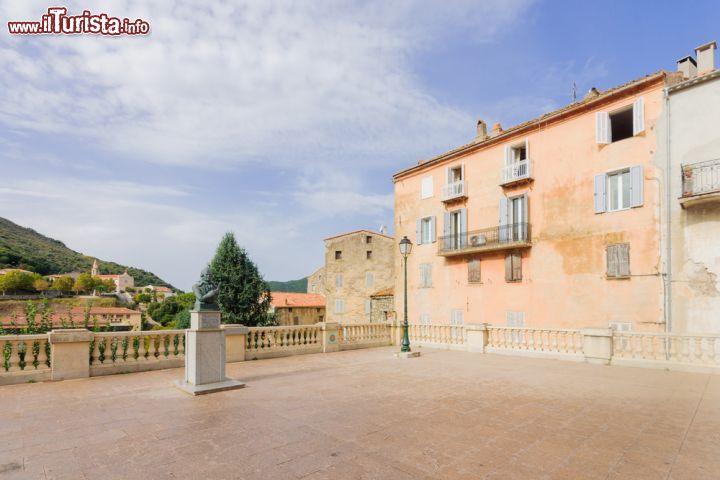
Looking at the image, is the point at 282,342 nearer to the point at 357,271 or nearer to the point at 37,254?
the point at 357,271

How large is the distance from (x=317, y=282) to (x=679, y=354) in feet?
152

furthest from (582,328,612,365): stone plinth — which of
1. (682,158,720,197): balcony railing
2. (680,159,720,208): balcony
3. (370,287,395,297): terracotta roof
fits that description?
(370,287,395,297): terracotta roof

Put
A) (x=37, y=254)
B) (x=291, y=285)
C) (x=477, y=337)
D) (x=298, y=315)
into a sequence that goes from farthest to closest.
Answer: (x=37, y=254) < (x=291, y=285) < (x=298, y=315) < (x=477, y=337)

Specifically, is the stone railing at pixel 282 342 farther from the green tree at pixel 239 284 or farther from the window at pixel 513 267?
the green tree at pixel 239 284

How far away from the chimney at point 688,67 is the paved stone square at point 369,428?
1353cm

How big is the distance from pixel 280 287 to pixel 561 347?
81.0 m

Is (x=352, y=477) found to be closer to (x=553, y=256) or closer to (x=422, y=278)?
(x=553, y=256)

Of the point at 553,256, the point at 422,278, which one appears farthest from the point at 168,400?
the point at 422,278

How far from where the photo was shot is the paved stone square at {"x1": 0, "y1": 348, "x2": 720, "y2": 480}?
162 inches

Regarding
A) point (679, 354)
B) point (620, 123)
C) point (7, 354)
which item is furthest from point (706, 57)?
point (7, 354)

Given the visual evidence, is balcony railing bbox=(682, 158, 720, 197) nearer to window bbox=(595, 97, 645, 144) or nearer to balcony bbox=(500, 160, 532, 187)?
window bbox=(595, 97, 645, 144)

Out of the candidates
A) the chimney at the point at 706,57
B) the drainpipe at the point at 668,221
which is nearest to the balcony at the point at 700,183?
the drainpipe at the point at 668,221

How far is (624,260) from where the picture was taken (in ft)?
52.7

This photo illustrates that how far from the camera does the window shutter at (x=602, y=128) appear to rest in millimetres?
17156
